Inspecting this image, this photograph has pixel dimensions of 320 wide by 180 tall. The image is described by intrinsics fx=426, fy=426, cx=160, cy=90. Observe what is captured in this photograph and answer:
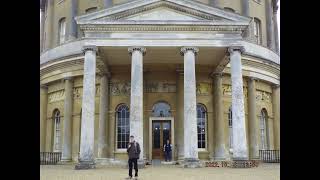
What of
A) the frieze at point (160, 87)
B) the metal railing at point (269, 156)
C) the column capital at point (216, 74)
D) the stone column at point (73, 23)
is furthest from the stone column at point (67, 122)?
the metal railing at point (269, 156)

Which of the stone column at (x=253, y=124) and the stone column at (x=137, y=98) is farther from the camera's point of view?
the stone column at (x=253, y=124)

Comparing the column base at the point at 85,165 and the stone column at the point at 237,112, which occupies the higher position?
the stone column at the point at 237,112

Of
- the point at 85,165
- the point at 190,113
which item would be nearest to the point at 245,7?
the point at 190,113

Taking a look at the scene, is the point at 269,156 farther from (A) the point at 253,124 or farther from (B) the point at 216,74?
(B) the point at 216,74

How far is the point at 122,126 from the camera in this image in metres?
32.0

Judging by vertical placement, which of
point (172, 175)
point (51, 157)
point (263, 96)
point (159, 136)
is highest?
point (263, 96)

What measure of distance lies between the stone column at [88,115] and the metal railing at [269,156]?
15197 mm

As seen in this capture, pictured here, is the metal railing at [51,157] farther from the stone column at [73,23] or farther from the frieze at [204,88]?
the frieze at [204,88]

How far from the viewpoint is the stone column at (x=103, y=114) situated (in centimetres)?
3086

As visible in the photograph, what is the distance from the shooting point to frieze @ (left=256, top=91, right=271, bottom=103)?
116 ft

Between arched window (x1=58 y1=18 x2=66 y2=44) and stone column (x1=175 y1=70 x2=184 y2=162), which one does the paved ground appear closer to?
stone column (x1=175 y1=70 x2=184 y2=162)

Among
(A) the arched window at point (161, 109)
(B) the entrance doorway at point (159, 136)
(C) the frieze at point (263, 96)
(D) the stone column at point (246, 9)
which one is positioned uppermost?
(D) the stone column at point (246, 9)

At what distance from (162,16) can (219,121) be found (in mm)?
9552
